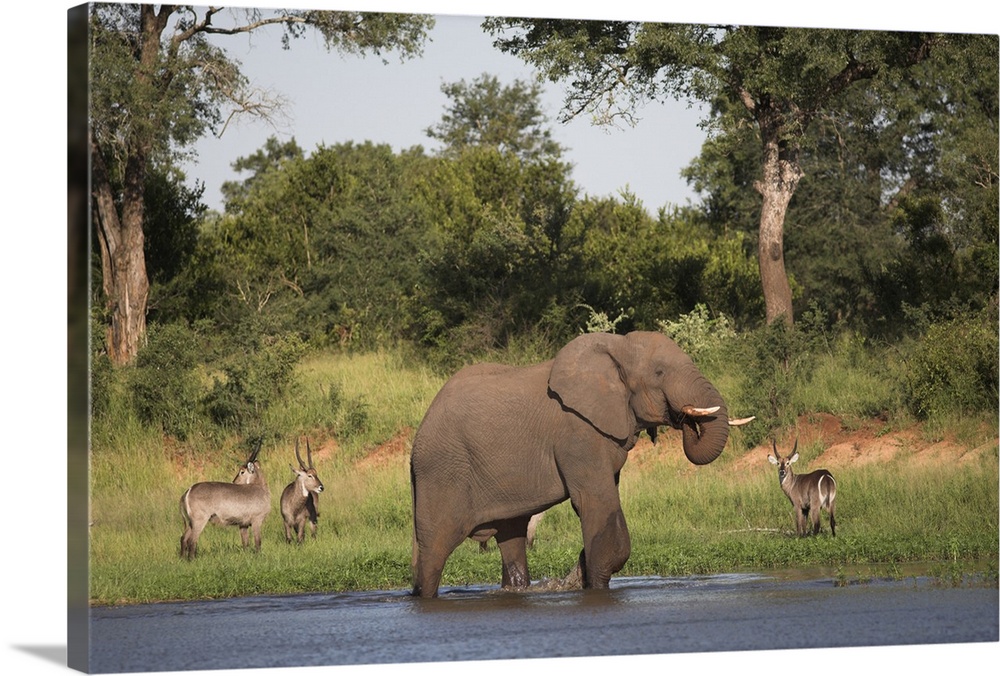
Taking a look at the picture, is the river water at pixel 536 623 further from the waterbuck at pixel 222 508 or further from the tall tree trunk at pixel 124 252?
the tall tree trunk at pixel 124 252

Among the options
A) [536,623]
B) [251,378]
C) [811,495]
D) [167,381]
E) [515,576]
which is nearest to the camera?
[536,623]

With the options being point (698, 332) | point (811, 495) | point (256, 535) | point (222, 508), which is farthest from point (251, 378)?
point (811, 495)

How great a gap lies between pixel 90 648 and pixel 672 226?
46.9 feet

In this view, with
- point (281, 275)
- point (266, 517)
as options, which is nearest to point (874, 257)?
point (281, 275)

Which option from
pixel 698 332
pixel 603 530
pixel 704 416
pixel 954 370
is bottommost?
pixel 603 530

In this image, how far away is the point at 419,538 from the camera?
41.4 ft

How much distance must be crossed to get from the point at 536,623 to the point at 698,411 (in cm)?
189

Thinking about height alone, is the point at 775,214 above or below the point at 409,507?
above

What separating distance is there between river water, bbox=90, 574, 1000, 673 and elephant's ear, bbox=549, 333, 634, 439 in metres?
1.22

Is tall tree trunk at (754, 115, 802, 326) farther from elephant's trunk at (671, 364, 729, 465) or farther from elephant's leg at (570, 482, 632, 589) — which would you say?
elephant's leg at (570, 482, 632, 589)

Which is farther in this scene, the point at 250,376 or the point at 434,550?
the point at 250,376

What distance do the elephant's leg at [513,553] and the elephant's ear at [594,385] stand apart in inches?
47.4

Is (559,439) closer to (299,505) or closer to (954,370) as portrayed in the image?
(299,505)

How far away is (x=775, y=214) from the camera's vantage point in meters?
21.5
